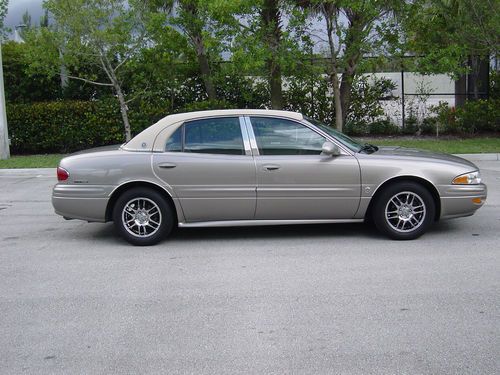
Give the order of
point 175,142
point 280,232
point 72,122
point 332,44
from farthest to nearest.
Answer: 1. point 72,122
2. point 332,44
3. point 280,232
4. point 175,142

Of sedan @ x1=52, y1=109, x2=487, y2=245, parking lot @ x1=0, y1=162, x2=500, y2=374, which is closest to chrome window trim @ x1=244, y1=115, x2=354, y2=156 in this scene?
sedan @ x1=52, y1=109, x2=487, y2=245

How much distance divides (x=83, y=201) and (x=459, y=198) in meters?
4.27

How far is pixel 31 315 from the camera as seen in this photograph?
5.06 m

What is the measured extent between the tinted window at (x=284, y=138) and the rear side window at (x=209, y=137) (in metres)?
0.24

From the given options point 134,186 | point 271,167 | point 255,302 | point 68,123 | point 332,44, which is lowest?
point 255,302

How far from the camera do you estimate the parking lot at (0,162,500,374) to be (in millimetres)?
4184

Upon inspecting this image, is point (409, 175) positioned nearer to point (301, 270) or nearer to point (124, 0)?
point (301, 270)

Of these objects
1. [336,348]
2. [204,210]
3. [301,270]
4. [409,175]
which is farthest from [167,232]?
[336,348]

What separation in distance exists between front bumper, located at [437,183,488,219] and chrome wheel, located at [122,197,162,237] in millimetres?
3231

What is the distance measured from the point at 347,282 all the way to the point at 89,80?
12662mm

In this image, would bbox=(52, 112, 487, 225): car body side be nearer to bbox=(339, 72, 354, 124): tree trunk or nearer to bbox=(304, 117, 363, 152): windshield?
bbox=(304, 117, 363, 152): windshield

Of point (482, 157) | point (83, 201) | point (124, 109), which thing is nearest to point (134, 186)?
point (83, 201)

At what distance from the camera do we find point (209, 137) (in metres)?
7.23

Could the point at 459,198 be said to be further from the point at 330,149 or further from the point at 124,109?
the point at 124,109
